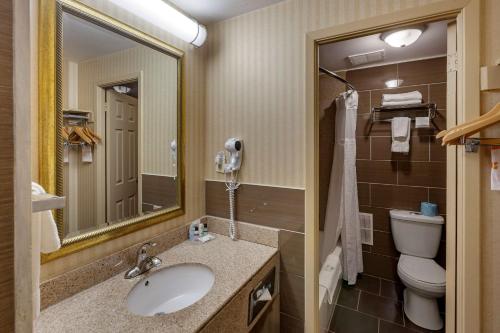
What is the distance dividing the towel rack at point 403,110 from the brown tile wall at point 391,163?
0.04 m

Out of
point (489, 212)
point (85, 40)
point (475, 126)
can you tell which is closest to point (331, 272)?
point (489, 212)

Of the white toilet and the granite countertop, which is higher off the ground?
the granite countertop

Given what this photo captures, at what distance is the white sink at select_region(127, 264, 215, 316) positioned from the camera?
1121 mm

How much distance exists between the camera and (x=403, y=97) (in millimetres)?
2260

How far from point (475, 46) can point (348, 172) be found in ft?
4.58

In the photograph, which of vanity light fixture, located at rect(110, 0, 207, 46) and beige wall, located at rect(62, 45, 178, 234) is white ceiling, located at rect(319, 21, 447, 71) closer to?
vanity light fixture, located at rect(110, 0, 207, 46)

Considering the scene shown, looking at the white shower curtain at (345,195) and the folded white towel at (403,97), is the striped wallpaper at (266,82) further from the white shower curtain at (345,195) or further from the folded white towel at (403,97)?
the folded white towel at (403,97)

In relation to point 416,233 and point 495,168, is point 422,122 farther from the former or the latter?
point 495,168

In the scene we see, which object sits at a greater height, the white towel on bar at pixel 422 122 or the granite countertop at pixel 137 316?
the white towel on bar at pixel 422 122

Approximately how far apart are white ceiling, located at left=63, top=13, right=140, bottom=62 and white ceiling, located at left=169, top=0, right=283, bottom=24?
49 cm

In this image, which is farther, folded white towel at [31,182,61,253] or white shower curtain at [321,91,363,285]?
white shower curtain at [321,91,363,285]

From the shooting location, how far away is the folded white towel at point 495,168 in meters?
1.01

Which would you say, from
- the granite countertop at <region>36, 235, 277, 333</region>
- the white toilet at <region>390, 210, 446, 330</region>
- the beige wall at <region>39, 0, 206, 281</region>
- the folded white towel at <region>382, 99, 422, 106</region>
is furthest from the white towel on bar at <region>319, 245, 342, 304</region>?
the folded white towel at <region>382, 99, 422, 106</region>

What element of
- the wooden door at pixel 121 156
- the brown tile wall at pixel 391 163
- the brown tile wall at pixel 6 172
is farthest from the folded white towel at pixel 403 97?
the brown tile wall at pixel 6 172
